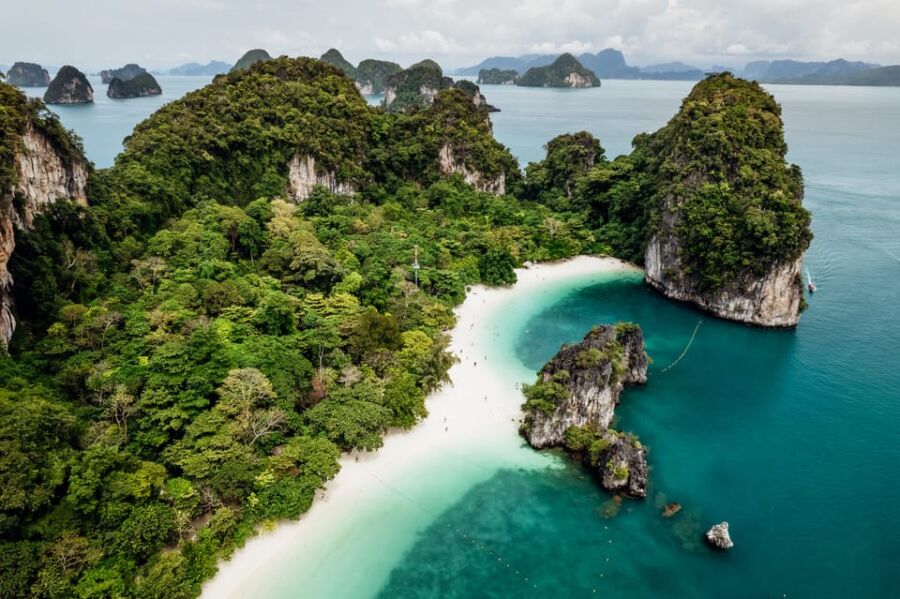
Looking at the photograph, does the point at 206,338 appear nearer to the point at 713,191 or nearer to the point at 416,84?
the point at 713,191

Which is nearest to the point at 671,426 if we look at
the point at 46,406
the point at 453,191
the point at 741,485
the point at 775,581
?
the point at 741,485

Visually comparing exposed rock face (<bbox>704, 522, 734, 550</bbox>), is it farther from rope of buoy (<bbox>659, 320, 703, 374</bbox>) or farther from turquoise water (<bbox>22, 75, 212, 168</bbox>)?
turquoise water (<bbox>22, 75, 212, 168</bbox>)

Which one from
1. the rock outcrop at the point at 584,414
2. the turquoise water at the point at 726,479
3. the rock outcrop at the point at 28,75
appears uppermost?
the rock outcrop at the point at 28,75

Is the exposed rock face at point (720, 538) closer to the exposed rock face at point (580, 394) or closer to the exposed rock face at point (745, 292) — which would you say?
the exposed rock face at point (580, 394)

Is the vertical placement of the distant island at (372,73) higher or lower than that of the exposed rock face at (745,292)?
higher

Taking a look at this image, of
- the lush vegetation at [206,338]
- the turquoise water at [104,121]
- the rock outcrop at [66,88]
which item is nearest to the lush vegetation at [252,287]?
the lush vegetation at [206,338]

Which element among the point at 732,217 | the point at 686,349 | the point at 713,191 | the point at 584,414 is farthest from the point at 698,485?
the point at 713,191

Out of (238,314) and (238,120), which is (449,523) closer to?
(238,314)
